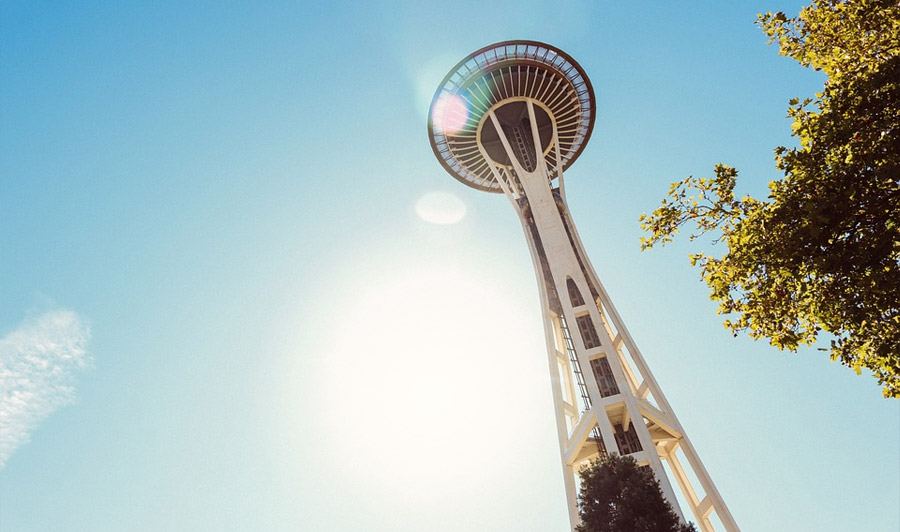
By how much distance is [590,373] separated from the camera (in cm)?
2238

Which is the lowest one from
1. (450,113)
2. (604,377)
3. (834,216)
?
(834,216)

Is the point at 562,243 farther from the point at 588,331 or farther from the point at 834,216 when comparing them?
the point at 834,216

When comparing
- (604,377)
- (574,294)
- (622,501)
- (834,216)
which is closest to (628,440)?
(604,377)

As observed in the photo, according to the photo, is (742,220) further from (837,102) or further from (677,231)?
(837,102)

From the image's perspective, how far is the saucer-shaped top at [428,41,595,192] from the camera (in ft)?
109

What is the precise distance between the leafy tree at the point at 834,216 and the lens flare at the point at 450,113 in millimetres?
27129

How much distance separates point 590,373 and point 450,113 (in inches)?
803

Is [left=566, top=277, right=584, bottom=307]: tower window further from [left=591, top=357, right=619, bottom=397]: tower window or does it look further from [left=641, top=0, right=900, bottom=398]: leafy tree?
[left=641, top=0, right=900, bottom=398]: leafy tree

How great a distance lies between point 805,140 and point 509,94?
92.7 feet

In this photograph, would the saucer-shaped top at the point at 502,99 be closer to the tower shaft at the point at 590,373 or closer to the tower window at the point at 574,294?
the tower shaft at the point at 590,373

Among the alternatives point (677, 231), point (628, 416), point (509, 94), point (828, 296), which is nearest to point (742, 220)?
point (677, 231)

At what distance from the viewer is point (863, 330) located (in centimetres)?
747

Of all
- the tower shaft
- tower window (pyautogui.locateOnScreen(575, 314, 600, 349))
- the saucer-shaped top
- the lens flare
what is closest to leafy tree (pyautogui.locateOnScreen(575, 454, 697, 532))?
the tower shaft

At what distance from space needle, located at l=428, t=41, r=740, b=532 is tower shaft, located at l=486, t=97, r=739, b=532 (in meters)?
0.05
